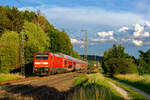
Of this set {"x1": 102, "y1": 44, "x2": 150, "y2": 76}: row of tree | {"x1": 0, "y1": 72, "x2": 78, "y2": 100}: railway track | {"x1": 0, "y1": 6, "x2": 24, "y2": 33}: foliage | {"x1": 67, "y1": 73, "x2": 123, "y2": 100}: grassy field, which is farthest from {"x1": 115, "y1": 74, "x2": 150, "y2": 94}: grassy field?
{"x1": 0, "y1": 6, "x2": 24, "y2": 33}: foliage

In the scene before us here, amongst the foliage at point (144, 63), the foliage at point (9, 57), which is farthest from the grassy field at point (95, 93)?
the foliage at point (144, 63)

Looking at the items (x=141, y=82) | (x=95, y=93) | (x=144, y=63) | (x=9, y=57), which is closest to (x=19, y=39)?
(x=9, y=57)

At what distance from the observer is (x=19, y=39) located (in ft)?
149

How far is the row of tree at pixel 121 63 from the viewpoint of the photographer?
41.7 metres

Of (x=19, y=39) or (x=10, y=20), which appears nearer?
(x=19, y=39)

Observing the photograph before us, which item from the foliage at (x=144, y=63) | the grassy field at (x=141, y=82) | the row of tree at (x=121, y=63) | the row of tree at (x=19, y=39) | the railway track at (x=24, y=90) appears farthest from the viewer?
the foliage at (x=144, y=63)

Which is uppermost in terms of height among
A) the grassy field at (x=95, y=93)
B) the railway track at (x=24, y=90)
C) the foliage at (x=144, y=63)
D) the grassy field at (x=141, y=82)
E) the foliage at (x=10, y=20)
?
the foliage at (x=10, y=20)

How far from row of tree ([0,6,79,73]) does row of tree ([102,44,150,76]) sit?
15.2 meters

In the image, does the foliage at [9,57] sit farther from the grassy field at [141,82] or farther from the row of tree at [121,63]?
the row of tree at [121,63]

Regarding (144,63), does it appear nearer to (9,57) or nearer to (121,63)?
(121,63)

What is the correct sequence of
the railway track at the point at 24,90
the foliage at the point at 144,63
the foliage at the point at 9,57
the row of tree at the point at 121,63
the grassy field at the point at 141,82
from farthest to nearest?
the foliage at the point at 144,63
the row of tree at the point at 121,63
the foliage at the point at 9,57
the grassy field at the point at 141,82
the railway track at the point at 24,90

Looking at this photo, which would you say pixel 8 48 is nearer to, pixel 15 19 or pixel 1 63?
pixel 1 63

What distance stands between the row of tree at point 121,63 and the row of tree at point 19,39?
15.2 m

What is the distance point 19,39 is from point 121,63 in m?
22.3
